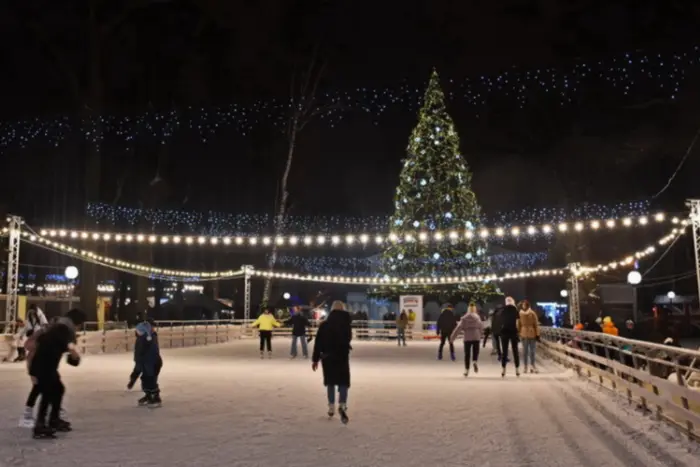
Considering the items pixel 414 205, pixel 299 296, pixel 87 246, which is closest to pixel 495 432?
pixel 87 246

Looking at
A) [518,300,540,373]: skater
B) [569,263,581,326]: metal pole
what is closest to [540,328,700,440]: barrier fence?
[518,300,540,373]: skater

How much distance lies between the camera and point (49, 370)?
704cm

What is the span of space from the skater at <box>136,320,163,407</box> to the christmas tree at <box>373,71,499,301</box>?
28.0 metres

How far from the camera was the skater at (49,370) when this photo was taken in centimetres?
703

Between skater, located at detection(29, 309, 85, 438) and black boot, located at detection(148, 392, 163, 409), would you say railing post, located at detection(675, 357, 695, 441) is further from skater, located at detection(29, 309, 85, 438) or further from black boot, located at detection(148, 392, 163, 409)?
black boot, located at detection(148, 392, 163, 409)

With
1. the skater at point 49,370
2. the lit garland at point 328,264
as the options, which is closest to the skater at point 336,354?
the skater at point 49,370

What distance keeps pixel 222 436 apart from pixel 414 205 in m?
30.9

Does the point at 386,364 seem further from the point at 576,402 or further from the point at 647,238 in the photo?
the point at 647,238

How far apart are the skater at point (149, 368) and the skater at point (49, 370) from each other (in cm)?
233

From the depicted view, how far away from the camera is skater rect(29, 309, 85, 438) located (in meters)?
7.03

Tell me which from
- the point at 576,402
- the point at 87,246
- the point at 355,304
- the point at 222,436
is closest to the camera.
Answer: the point at 222,436

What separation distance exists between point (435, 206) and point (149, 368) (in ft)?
95.3

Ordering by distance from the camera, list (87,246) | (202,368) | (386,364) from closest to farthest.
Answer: (202,368) < (386,364) < (87,246)

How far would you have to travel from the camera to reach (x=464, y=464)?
588cm
